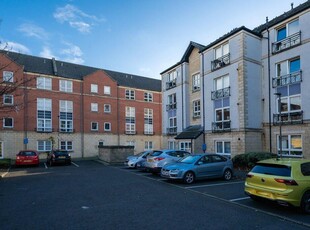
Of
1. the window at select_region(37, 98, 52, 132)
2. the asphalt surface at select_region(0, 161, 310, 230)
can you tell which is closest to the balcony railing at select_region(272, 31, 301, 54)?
the asphalt surface at select_region(0, 161, 310, 230)

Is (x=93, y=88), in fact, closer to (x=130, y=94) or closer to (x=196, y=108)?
(x=130, y=94)

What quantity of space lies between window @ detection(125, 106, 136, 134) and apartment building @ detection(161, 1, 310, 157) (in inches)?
749

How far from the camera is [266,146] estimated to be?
1981 centimetres

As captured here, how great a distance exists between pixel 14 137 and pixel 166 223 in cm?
3203

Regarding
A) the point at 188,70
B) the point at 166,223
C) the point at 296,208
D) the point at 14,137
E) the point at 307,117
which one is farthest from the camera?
the point at 14,137

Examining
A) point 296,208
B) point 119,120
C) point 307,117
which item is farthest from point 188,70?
point 296,208

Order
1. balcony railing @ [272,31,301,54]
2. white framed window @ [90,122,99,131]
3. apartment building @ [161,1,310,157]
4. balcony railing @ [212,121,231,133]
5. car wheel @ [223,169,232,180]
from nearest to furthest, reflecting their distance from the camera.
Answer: car wheel @ [223,169,232,180] < apartment building @ [161,1,310,157] < balcony railing @ [272,31,301,54] < balcony railing @ [212,121,231,133] < white framed window @ [90,122,99,131]

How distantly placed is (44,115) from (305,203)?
3439cm

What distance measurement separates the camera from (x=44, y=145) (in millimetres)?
34656

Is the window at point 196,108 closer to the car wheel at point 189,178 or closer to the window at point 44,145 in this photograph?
the car wheel at point 189,178

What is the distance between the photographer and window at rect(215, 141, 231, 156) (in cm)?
2097

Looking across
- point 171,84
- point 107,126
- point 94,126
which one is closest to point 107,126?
point 107,126

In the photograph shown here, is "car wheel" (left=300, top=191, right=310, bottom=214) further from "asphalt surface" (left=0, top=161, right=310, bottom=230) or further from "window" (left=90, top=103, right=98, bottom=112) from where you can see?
"window" (left=90, top=103, right=98, bottom=112)

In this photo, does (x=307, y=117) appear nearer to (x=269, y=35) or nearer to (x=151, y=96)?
(x=269, y=35)
